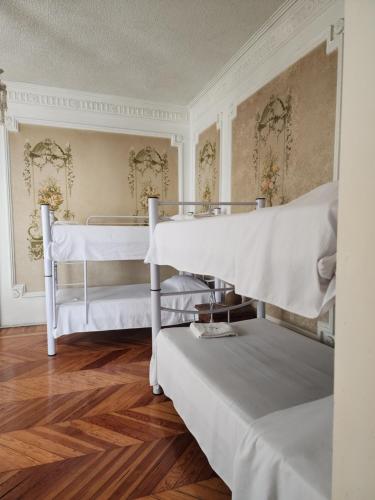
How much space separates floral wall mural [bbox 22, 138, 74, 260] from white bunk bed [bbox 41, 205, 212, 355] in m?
0.94

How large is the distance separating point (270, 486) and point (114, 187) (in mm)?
3651

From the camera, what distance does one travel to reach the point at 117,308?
3.03m

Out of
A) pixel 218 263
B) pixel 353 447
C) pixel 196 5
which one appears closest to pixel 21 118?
pixel 196 5

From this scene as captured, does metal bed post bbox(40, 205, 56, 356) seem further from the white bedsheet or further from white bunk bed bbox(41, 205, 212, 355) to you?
the white bedsheet

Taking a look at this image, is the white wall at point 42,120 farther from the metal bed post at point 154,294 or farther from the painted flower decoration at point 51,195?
the metal bed post at point 154,294

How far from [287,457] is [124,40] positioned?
120 inches

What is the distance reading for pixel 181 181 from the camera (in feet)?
13.9

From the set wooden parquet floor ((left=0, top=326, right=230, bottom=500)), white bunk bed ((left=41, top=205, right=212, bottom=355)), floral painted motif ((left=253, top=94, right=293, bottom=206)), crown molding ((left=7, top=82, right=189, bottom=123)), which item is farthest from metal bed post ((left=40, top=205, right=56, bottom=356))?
floral painted motif ((left=253, top=94, right=293, bottom=206))

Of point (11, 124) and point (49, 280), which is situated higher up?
point (11, 124)

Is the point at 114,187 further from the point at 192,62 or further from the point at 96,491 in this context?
the point at 96,491

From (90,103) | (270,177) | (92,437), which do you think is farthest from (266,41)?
(92,437)

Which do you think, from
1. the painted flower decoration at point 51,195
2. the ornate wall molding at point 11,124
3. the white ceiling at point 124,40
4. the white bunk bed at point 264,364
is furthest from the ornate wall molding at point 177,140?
the white bunk bed at point 264,364

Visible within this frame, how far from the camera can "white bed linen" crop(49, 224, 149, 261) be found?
281cm

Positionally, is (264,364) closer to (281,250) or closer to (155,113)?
(281,250)
